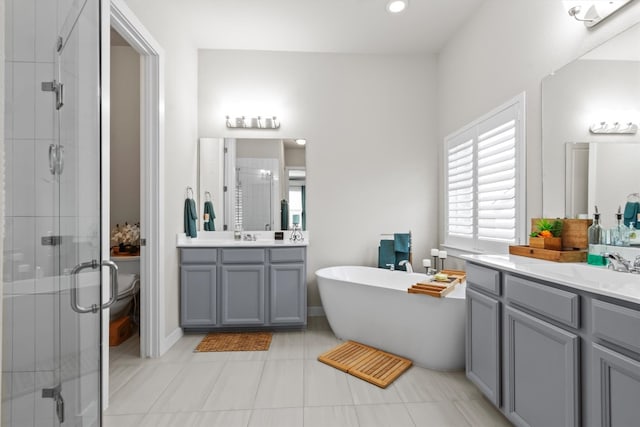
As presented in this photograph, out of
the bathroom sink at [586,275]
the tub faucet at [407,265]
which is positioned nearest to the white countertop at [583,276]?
the bathroom sink at [586,275]

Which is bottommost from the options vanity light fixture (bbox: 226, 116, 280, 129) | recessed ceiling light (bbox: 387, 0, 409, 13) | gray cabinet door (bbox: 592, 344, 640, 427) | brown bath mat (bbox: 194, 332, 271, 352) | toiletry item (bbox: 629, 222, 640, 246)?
brown bath mat (bbox: 194, 332, 271, 352)

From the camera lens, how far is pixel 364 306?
266 cm

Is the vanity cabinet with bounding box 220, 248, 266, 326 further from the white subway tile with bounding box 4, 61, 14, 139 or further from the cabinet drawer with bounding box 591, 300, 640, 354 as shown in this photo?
the cabinet drawer with bounding box 591, 300, 640, 354

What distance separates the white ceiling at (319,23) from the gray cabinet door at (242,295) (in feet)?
7.74

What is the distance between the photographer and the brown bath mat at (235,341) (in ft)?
9.02

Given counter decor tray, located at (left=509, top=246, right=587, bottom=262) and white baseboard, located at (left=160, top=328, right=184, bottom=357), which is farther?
white baseboard, located at (left=160, top=328, right=184, bottom=357)

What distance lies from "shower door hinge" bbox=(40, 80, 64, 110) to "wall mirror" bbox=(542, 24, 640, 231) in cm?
244

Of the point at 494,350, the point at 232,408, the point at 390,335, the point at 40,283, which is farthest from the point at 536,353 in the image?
the point at 40,283

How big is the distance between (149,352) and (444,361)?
7.70 feet

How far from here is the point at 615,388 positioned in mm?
1070

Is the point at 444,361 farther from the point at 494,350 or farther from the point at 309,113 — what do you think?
the point at 309,113

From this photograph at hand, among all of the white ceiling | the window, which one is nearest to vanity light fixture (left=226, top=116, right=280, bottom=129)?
the white ceiling

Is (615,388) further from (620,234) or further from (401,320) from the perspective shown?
(401,320)

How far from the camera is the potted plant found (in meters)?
1.84
